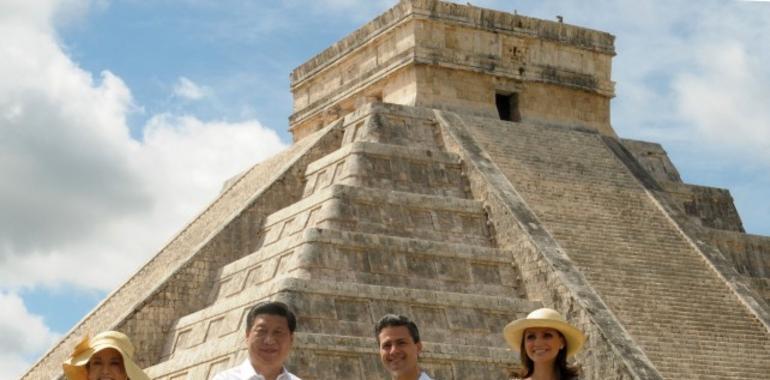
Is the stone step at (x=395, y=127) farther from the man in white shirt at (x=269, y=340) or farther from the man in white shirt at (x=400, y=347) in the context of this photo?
the man in white shirt at (x=269, y=340)

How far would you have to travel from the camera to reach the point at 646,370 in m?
Result: 18.0

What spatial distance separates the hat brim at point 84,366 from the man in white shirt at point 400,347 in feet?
4.09

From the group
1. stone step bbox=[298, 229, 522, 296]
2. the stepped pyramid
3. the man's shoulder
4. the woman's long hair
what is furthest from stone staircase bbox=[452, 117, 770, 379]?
the man's shoulder

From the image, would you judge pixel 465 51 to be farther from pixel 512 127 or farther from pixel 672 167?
pixel 672 167

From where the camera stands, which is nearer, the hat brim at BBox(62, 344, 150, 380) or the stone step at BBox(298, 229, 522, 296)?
the hat brim at BBox(62, 344, 150, 380)

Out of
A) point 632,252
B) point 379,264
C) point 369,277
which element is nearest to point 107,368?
point 369,277

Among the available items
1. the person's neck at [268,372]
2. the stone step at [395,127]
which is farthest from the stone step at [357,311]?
the person's neck at [268,372]

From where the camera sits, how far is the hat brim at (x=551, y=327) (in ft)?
24.0

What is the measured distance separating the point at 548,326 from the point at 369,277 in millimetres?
11463

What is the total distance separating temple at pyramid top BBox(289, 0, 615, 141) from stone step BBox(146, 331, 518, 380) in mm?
7455

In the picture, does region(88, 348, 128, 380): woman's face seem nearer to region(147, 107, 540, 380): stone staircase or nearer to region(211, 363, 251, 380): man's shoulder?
region(211, 363, 251, 380): man's shoulder

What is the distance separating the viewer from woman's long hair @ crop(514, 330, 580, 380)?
734cm

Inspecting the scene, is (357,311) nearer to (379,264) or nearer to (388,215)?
(379,264)

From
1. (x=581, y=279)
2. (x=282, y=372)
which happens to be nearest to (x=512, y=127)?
(x=581, y=279)
